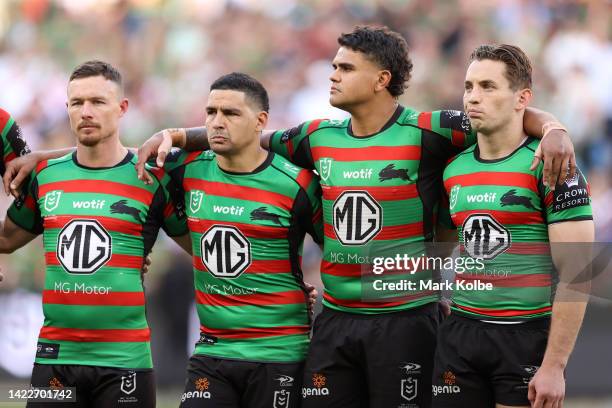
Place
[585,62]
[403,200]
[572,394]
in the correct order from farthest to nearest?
[585,62] → [572,394] → [403,200]

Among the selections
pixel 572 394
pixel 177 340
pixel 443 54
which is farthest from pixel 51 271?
pixel 443 54

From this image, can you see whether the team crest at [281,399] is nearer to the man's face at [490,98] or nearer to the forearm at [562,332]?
the forearm at [562,332]

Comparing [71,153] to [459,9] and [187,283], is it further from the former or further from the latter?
[459,9]

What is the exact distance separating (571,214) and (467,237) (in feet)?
1.88

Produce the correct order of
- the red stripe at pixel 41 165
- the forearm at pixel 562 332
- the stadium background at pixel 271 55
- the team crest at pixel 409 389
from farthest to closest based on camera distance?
the stadium background at pixel 271 55 → the red stripe at pixel 41 165 → the team crest at pixel 409 389 → the forearm at pixel 562 332

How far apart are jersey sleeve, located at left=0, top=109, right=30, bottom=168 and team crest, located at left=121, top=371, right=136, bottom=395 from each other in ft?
5.01

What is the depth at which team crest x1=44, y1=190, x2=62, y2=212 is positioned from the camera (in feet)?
21.6

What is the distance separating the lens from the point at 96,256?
21.1ft

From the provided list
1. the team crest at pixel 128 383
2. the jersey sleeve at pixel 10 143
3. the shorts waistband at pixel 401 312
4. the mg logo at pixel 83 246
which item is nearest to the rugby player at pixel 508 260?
the shorts waistband at pixel 401 312

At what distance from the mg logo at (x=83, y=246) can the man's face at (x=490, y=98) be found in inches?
82.8

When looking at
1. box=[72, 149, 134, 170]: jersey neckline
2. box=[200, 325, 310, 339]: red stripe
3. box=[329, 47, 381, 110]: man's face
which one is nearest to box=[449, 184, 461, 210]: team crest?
box=[329, 47, 381, 110]: man's face

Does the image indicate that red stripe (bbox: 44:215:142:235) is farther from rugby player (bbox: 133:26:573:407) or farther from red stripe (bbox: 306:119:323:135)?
red stripe (bbox: 306:119:323:135)

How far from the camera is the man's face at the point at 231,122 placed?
6.52m

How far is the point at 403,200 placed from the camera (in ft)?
21.1
